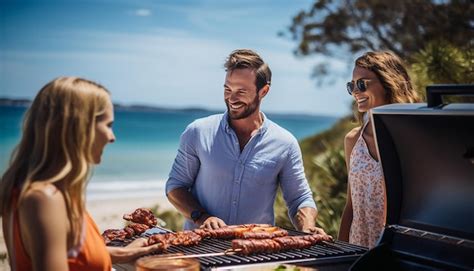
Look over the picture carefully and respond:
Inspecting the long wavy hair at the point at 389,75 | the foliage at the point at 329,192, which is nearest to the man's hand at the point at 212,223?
the long wavy hair at the point at 389,75

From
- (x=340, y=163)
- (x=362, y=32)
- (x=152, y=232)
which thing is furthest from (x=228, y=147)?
(x=362, y=32)

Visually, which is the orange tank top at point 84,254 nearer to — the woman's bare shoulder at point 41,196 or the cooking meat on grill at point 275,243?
the woman's bare shoulder at point 41,196

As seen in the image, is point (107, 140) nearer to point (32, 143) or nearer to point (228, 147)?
point (32, 143)

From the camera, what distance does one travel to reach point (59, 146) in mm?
2506

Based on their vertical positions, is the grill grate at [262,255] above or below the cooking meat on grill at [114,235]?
above

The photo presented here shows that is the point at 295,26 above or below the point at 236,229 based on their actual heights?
above

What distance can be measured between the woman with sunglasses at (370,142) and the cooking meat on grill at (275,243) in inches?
28.6

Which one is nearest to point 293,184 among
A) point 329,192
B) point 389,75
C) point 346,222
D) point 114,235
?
point 346,222

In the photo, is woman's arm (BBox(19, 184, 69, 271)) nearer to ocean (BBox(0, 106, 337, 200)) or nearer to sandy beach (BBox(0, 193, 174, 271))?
sandy beach (BBox(0, 193, 174, 271))

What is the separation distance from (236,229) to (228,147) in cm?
81

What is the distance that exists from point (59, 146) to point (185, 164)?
1959 millimetres

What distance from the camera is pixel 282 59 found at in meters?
66.3

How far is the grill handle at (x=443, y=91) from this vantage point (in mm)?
2742

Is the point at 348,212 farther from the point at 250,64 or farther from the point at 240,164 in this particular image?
the point at 250,64
